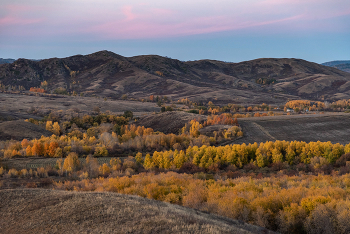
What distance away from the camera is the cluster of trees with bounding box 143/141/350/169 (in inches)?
2015

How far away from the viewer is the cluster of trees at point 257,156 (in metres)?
51.2

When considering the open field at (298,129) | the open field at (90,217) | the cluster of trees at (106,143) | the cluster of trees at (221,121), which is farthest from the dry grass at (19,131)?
the open field at (90,217)

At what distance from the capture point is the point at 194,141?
7219 centimetres

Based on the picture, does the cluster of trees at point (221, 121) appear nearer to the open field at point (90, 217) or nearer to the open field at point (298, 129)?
the open field at point (298, 129)

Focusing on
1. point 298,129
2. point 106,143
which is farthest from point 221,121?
point 106,143

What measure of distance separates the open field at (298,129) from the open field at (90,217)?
59893 millimetres

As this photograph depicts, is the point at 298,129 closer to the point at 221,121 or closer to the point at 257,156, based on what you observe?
the point at 221,121

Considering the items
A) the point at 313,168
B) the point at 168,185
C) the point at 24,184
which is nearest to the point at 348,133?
the point at 313,168

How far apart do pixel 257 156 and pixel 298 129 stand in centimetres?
4067

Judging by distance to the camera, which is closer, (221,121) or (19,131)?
(19,131)

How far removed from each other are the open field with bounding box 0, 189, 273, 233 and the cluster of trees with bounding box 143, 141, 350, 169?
35.1 meters

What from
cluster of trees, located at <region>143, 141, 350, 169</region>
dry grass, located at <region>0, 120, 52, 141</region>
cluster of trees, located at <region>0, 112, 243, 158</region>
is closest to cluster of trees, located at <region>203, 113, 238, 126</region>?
cluster of trees, located at <region>0, 112, 243, 158</region>

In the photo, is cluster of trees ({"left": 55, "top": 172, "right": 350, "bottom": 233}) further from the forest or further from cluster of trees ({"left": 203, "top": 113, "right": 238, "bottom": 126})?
cluster of trees ({"left": 203, "top": 113, "right": 238, "bottom": 126})

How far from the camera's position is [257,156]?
52.8 m
